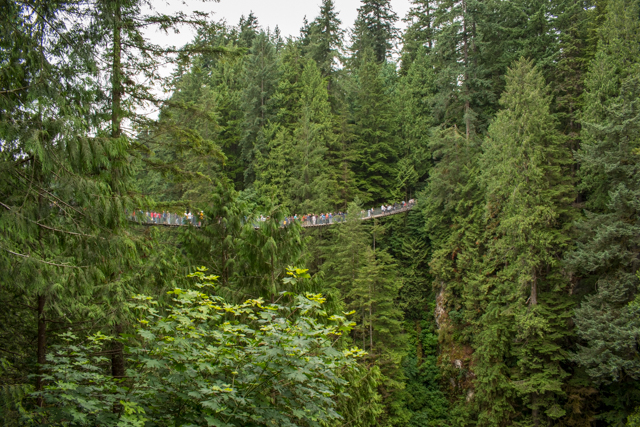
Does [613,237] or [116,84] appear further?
[613,237]

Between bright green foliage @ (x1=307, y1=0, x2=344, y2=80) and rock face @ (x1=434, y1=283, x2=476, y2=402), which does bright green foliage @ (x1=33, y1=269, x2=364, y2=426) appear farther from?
bright green foliage @ (x1=307, y1=0, x2=344, y2=80)

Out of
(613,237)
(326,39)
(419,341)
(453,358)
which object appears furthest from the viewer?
(326,39)

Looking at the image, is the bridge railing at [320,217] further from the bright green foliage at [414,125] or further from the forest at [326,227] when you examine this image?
the bright green foliage at [414,125]

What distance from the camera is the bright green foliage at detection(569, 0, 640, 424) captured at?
13.5 m

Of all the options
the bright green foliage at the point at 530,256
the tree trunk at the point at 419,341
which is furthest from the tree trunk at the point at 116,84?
the tree trunk at the point at 419,341

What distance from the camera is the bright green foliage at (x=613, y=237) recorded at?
13.5 metres

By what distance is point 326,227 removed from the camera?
24.2 meters

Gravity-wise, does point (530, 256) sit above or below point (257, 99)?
below

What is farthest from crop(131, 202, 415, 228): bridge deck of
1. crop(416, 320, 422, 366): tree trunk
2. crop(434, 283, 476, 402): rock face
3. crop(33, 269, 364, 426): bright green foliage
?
crop(33, 269, 364, 426): bright green foliage

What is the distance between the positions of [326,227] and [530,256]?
1131 centimetres

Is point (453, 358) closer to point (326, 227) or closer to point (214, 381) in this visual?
point (326, 227)

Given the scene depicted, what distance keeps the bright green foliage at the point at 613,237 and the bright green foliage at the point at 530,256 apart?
0.94 metres

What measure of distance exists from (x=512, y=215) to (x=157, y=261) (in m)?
13.9

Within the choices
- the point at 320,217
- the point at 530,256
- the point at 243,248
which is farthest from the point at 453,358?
the point at 243,248
